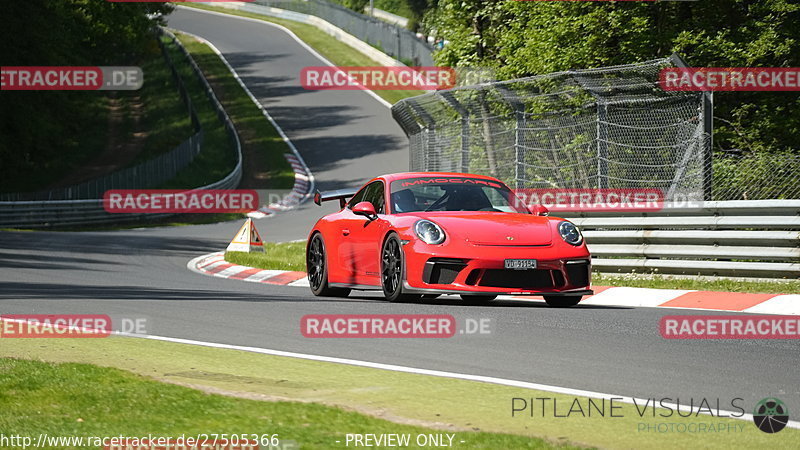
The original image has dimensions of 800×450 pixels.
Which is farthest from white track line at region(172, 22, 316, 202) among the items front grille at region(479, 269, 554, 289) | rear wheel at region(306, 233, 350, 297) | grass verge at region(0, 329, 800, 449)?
grass verge at region(0, 329, 800, 449)

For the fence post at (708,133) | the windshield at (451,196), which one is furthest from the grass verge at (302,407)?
the fence post at (708,133)

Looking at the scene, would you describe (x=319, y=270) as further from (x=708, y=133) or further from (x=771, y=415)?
(x=771, y=415)

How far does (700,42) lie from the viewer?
69.0 ft

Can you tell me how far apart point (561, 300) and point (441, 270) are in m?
1.57

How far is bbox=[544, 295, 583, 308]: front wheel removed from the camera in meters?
11.7

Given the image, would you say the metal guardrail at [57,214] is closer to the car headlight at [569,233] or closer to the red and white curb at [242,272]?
the red and white curb at [242,272]

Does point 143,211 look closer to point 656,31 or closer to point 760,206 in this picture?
point 656,31

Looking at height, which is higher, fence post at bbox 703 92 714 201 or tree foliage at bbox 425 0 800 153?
tree foliage at bbox 425 0 800 153

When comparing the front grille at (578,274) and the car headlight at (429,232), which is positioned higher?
the car headlight at (429,232)

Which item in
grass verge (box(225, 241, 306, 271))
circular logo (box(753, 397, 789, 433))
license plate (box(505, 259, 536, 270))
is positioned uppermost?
license plate (box(505, 259, 536, 270))

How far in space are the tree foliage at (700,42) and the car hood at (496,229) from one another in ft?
30.5

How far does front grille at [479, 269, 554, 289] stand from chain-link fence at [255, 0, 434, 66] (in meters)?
50.0

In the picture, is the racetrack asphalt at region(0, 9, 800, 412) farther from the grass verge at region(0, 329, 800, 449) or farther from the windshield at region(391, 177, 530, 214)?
the windshield at region(391, 177, 530, 214)

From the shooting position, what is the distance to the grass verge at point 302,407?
528 centimetres
